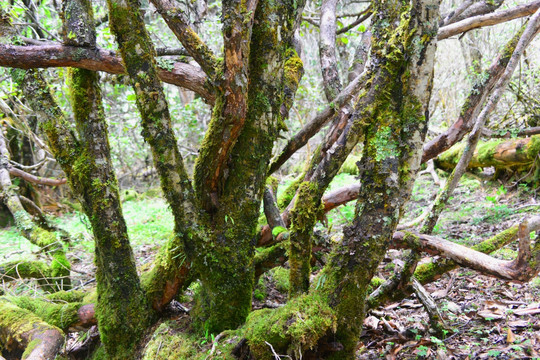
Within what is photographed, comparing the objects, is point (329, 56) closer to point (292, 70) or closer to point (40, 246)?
point (292, 70)

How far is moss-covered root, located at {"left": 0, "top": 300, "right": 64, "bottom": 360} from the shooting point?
3.03m

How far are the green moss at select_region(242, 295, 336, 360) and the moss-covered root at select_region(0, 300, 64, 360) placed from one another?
1855 mm

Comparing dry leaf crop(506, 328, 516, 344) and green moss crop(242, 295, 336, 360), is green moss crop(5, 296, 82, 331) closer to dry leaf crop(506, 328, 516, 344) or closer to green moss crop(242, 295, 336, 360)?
green moss crop(242, 295, 336, 360)

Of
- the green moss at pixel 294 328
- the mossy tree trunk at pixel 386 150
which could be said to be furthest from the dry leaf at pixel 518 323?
the green moss at pixel 294 328

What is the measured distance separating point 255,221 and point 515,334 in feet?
7.01

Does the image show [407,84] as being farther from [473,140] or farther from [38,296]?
[38,296]

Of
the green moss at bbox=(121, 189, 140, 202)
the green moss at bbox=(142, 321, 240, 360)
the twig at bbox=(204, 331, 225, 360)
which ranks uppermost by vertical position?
the twig at bbox=(204, 331, 225, 360)

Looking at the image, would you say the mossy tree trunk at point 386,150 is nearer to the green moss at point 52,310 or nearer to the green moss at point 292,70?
the green moss at point 292,70

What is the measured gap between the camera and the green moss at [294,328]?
2.17 meters

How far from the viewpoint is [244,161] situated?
8.68 feet

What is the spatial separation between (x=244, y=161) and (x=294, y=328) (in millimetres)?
1154

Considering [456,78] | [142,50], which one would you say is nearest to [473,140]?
[142,50]

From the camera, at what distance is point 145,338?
9.87ft

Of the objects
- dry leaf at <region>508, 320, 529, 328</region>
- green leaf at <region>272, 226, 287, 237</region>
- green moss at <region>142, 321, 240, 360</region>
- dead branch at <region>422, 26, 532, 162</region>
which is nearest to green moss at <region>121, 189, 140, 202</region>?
green moss at <region>142, 321, 240, 360</region>
